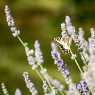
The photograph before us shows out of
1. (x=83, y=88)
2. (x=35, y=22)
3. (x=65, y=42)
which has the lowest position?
(x=83, y=88)

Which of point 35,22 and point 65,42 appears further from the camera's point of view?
point 35,22

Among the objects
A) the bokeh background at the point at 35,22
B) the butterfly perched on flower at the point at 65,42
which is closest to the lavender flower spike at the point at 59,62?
the butterfly perched on flower at the point at 65,42

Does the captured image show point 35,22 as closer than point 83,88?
No

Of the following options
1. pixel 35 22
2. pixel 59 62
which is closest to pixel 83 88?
pixel 59 62

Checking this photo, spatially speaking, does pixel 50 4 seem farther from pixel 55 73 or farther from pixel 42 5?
pixel 55 73

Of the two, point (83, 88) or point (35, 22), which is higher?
point (35, 22)

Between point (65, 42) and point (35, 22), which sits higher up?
point (35, 22)

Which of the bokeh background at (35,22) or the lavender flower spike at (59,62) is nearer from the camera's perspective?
the lavender flower spike at (59,62)

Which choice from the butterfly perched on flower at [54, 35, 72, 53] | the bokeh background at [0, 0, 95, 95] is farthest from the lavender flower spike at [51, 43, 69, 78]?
the bokeh background at [0, 0, 95, 95]

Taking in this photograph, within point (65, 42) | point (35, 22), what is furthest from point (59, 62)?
point (35, 22)

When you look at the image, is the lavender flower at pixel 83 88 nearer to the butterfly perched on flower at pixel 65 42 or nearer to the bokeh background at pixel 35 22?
the butterfly perched on flower at pixel 65 42

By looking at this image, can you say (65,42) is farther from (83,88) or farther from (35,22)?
(35,22)
